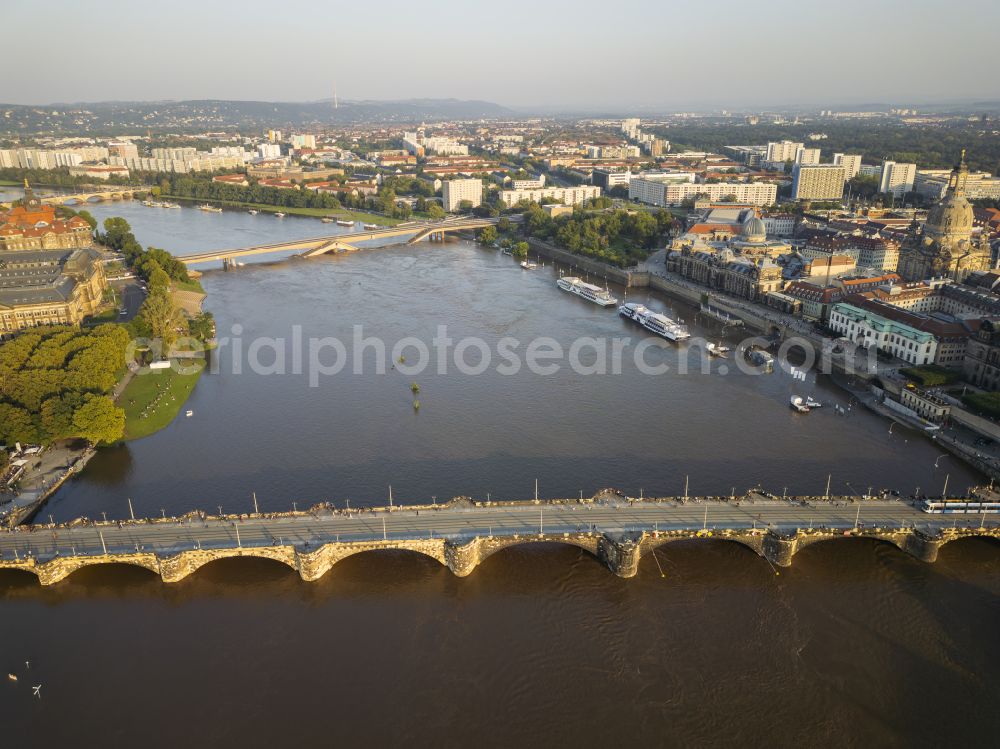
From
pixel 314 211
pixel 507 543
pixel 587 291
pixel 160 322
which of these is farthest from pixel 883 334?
pixel 314 211

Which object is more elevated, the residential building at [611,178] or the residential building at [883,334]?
the residential building at [611,178]

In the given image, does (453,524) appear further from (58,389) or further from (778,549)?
(58,389)

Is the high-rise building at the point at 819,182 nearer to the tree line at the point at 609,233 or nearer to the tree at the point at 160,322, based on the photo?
the tree line at the point at 609,233

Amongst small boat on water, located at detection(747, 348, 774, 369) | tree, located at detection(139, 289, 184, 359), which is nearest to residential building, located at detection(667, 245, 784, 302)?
small boat on water, located at detection(747, 348, 774, 369)

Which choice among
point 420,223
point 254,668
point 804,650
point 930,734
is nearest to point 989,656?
point 930,734

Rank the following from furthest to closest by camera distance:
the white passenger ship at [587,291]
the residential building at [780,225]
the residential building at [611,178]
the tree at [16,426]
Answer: the residential building at [611,178] → the residential building at [780,225] → the white passenger ship at [587,291] → the tree at [16,426]

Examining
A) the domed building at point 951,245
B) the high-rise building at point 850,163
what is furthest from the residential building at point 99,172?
the domed building at point 951,245
